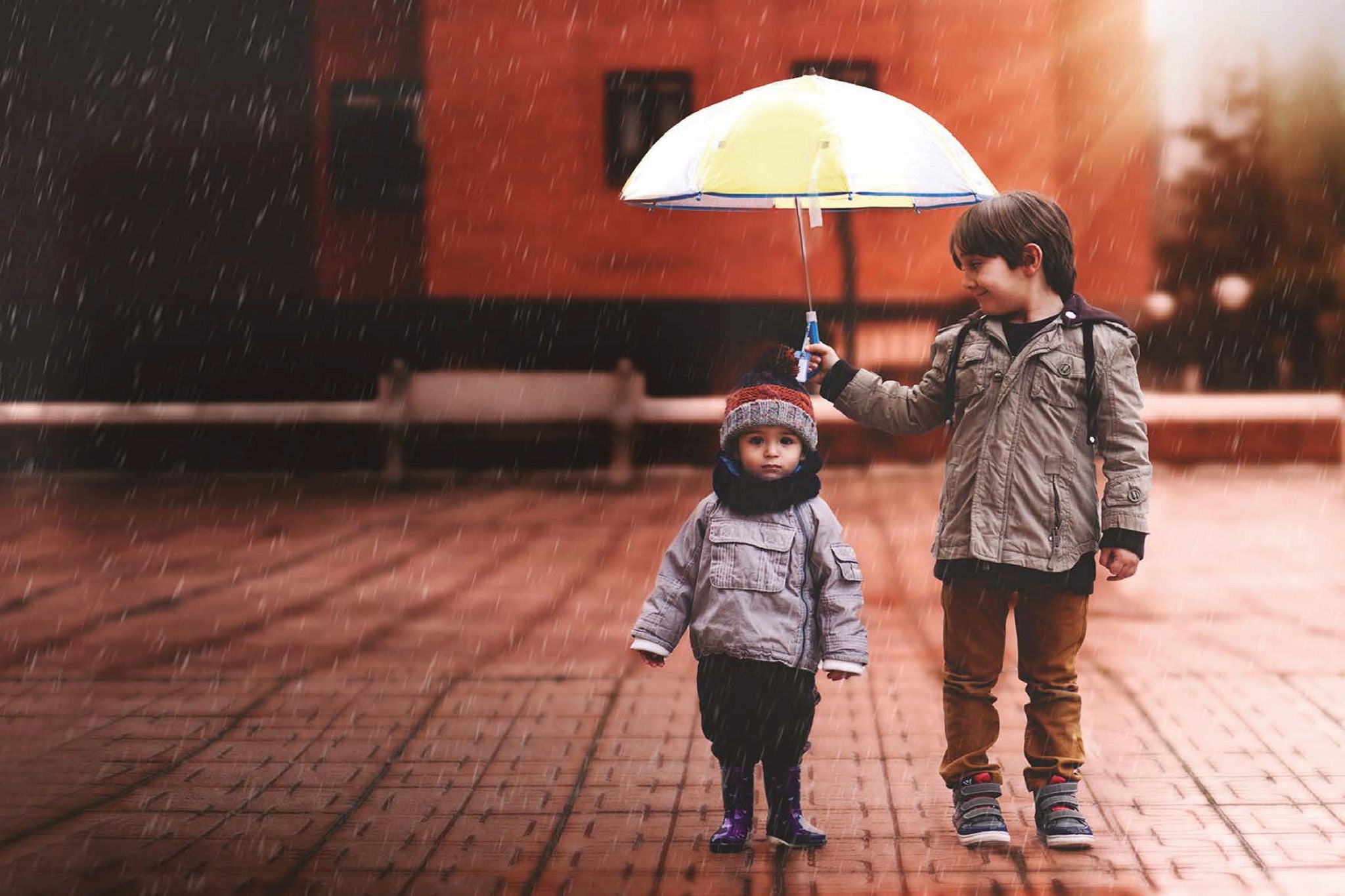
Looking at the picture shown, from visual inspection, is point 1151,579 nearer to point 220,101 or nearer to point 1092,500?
point 1092,500

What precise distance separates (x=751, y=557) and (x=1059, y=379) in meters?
0.91

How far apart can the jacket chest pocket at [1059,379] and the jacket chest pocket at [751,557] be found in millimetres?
742

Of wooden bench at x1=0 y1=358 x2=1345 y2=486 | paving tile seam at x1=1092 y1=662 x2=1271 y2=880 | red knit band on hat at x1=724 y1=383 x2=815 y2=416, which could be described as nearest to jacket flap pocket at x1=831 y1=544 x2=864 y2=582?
red knit band on hat at x1=724 y1=383 x2=815 y2=416

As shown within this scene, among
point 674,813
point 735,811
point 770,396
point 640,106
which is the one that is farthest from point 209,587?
point 640,106

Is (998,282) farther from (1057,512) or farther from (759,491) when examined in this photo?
(759,491)

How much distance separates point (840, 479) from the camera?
44.0ft

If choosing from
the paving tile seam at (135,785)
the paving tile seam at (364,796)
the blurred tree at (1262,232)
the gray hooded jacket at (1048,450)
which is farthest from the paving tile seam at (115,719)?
the blurred tree at (1262,232)

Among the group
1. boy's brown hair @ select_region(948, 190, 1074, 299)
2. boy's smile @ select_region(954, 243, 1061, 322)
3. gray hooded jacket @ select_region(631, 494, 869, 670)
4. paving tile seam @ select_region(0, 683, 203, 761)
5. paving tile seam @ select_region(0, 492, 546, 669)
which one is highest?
boy's brown hair @ select_region(948, 190, 1074, 299)

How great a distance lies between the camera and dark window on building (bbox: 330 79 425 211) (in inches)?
607

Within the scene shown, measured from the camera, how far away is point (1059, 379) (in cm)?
374

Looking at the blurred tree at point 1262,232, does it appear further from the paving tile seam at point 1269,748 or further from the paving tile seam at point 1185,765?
the paving tile seam at point 1269,748

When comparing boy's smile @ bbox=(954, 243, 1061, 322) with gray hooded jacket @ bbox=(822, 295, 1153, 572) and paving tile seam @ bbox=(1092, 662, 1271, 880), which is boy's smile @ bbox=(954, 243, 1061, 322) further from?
paving tile seam @ bbox=(1092, 662, 1271, 880)

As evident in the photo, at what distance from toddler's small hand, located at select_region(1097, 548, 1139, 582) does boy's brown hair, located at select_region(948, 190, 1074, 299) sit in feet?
2.25

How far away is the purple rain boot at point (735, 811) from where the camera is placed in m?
3.82
